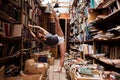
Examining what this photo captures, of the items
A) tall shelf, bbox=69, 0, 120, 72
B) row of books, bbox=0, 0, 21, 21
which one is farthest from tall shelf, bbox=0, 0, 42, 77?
tall shelf, bbox=69, 0, 120, 72

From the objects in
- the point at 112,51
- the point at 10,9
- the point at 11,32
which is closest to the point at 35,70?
the point at 11,32

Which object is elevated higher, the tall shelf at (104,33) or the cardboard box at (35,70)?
the tall shelf at (104,33)

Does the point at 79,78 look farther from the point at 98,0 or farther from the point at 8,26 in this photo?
the point at 98,0

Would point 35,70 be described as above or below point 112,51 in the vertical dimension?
below

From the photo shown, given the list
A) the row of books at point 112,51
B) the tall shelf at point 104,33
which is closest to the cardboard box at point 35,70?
the tall shelf at point 104,33

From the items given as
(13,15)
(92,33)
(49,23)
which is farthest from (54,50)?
(13,15)

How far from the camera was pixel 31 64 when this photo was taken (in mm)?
3334

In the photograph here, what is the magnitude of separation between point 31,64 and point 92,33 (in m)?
1.47

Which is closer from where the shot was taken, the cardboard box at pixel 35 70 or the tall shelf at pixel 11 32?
the tall shelf at pixel 11 32

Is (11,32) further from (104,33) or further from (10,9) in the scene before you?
(104,33)

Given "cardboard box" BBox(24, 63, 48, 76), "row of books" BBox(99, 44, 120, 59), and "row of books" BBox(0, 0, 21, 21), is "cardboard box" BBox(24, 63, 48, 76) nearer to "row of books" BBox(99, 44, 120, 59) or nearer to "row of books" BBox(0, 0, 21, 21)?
"row of books" BBox(0, 0, 21, 21)

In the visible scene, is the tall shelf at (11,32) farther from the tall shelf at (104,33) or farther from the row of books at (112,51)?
the row of books at (112,51)

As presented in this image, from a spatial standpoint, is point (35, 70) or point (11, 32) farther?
point (35, 70)

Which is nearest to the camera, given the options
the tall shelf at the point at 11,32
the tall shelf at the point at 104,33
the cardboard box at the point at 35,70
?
the tall shelf at the point at 11,32
